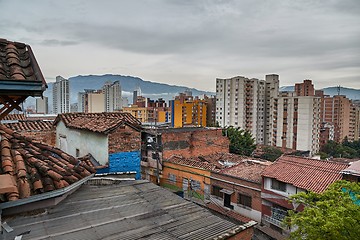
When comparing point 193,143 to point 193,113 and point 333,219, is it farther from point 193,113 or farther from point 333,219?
point 193,113

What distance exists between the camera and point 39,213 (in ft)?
14.9

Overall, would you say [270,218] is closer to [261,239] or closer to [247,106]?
[261,239]

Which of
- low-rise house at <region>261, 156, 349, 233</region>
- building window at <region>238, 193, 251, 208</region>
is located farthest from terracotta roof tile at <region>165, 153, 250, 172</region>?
low-rise house at <region>261, 156, 349, 233</region>

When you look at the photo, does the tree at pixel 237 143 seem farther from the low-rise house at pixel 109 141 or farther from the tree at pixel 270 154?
the low-rise house at pixel 109 141


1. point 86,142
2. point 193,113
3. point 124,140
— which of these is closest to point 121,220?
point 124,140

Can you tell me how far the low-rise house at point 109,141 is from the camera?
1087cm

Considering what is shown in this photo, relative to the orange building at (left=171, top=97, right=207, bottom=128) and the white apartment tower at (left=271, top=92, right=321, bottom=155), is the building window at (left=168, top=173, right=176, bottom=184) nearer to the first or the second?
the white apartment tower at (left=271, top=92, right=321, bottom=155)

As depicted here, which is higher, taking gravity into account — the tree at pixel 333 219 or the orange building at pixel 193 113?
the orange building at pixel 193 113

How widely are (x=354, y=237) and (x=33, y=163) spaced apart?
22.6 ft

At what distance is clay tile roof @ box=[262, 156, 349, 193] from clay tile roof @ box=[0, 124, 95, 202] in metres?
13.1

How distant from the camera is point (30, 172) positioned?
4520mm

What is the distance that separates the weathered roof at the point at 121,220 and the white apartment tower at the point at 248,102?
58979 mm

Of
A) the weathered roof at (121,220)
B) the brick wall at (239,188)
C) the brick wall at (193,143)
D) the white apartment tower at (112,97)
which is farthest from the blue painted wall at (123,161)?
the white apartment tower at (112,97)

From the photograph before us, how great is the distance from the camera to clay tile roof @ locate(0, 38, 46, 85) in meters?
3.40
